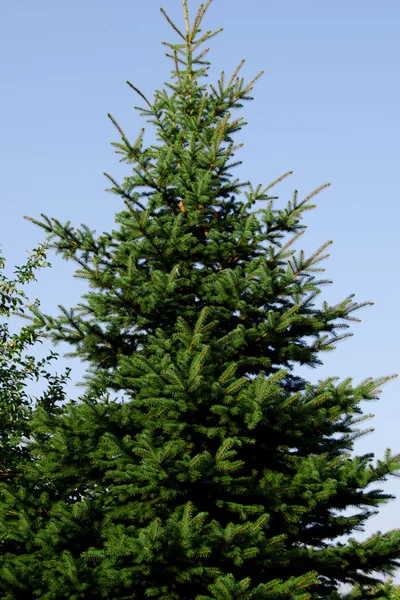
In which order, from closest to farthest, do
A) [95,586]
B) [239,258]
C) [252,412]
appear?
[95,586] → [252,412] → [239,258]

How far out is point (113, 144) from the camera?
442 inches

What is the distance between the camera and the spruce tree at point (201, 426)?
7285mm

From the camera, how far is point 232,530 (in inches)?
274

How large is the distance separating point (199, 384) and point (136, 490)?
5.17 ft

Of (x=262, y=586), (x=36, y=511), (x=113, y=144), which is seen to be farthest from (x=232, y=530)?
(x=113, y=144)

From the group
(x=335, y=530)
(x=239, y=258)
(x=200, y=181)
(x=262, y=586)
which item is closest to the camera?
(x=262, y=586)

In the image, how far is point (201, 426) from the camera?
321 inches

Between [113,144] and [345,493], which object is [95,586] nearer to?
[345,493]

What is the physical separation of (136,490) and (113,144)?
20.6ft

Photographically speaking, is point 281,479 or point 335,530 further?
point 335,530

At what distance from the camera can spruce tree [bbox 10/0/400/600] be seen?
729 centimetres

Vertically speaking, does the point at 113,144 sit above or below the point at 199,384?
above

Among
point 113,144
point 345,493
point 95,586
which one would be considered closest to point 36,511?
point 95,586

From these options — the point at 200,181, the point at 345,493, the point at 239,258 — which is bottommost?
the point at 345,493
